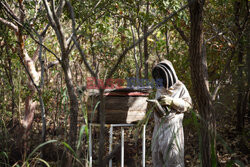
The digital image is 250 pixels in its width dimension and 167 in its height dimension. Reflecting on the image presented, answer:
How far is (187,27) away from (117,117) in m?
3.87

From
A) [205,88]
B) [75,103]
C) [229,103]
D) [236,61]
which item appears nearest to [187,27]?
[236,61]

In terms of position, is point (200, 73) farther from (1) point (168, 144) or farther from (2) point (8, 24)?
(2) point (8, 24)

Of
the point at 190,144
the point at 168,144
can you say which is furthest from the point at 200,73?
the point at 190,144

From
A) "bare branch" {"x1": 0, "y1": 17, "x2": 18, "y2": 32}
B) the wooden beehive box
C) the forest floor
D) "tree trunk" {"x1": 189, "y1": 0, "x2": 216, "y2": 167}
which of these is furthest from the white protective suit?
"bare branch" {"x1": 0, "y1": 17, "x2": 18, "y2": 32}

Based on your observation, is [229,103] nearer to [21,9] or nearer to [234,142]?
[234,142]

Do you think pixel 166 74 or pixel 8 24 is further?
pixel 8 24

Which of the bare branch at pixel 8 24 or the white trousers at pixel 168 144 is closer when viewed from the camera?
the white trousers at pixel 168 144

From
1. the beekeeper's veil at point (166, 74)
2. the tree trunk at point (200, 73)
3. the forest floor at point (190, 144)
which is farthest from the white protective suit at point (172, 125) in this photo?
the forest floor at point (190, 144)

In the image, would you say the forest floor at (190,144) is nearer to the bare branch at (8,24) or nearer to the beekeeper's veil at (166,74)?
the bare branch at (8,24)

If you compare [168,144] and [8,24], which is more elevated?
[8,24]

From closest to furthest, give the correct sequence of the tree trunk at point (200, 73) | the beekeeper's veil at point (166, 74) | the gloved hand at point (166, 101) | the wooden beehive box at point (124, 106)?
the gloved hand at point (166, 101)
the tree trunk at point (200, 73)
the beekeeper's veil at point (166, 74)
the wooden beehive box at point (124, 106)

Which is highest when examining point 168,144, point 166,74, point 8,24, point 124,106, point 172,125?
point 8,24

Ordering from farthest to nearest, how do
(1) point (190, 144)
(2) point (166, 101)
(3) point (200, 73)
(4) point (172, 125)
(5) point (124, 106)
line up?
(1) point (190, 144) → (5) point (124, 106) → (3) point (200, 73) → (4) point (172, 125) → (2) point (166, 101)

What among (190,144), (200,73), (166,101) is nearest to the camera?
(166,101)
